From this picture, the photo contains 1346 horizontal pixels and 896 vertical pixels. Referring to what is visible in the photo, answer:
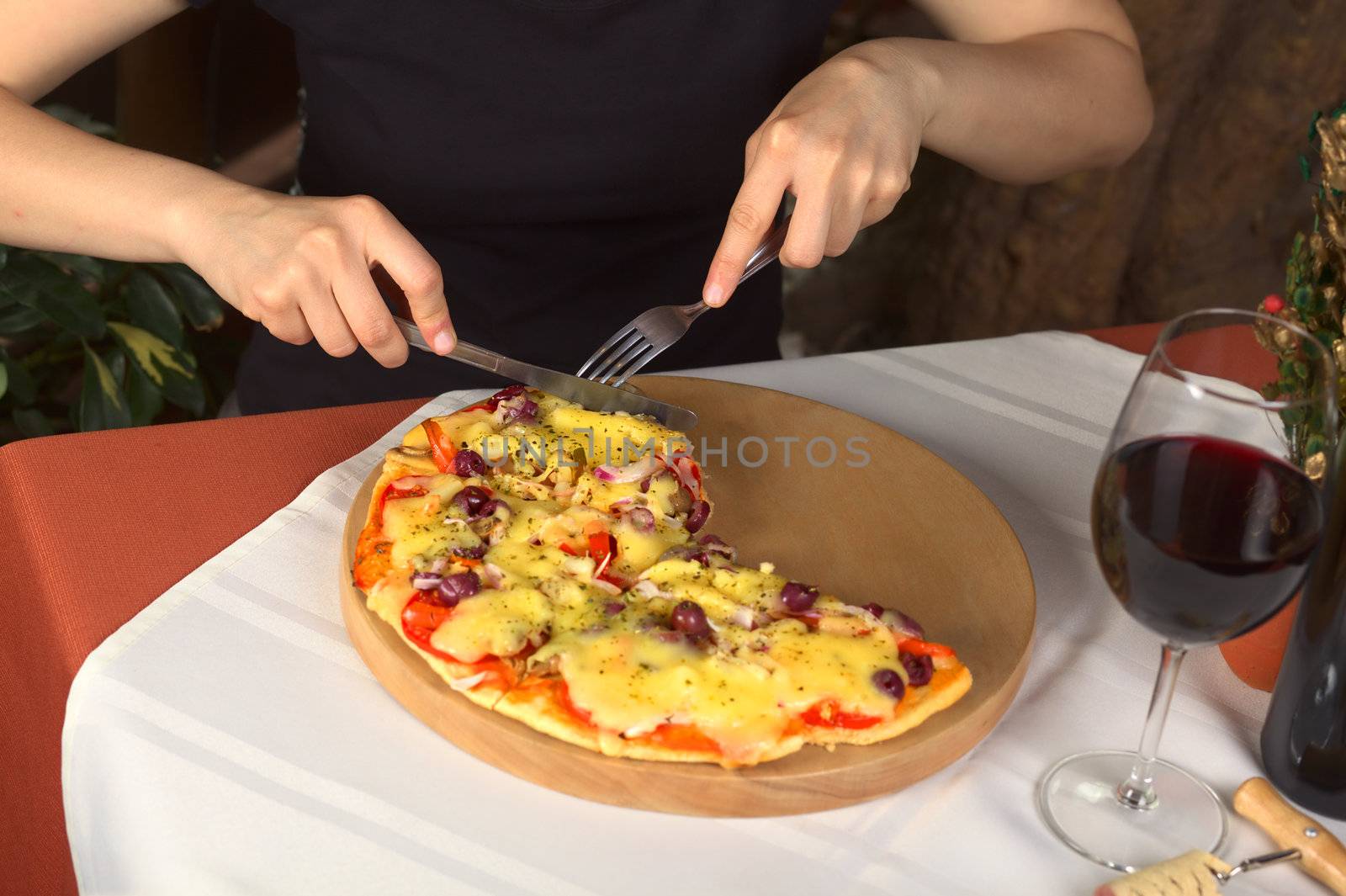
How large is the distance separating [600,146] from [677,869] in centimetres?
104

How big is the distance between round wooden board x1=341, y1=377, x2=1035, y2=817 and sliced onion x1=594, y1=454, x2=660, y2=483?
92mm

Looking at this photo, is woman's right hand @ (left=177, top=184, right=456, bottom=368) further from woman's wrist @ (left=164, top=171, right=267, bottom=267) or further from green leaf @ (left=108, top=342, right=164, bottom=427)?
green leaf @ (left=108, top=342, right=164, bottom=427)

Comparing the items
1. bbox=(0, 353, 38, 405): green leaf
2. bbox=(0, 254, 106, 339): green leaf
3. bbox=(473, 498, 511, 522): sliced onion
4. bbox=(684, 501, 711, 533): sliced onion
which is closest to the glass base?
bbox=(684, 501, 711, 533): sliced onion

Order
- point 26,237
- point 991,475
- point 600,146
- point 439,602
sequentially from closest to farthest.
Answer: point 439,602 → point 991,475 → point 26,237 → point 600,146

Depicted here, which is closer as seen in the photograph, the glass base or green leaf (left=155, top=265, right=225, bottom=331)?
the glass base

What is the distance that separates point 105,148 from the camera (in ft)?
4.61

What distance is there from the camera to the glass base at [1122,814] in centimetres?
90

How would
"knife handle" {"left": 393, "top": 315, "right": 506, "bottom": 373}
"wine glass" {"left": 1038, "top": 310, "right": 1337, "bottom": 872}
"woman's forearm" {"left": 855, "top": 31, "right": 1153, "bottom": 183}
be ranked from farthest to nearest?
"woman's forearm" {"left": 855, "top": 31, "right": 1153, "bottom": 183}
"knife handle" {"left": 393, "top": 315, "right": 506, "bottom": 373}
"wine glass" {"left": 1038, "top": 310, "right": 1337, "bottom": 872}

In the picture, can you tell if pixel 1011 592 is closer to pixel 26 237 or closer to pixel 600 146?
pixel 600 146

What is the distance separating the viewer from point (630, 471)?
1.18 m

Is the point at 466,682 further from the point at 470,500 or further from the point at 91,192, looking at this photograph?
the point at 91,192

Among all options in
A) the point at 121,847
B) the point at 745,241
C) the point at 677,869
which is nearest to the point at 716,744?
the point at 677,869

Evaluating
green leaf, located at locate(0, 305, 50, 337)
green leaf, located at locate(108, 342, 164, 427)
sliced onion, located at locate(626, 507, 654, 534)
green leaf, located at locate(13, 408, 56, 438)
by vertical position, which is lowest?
green leaf, located at locate(13, 408, 56, 438)

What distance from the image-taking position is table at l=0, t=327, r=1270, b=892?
41.7 inches
